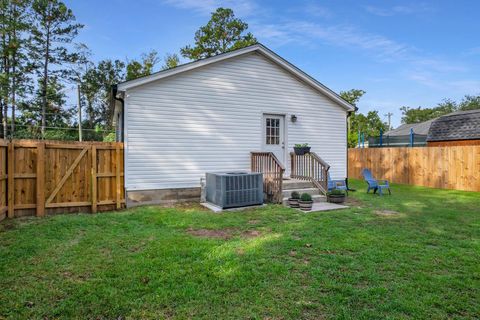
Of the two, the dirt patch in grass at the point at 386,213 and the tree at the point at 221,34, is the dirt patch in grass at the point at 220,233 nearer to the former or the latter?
the dirt patch in grass at the point at 386,213

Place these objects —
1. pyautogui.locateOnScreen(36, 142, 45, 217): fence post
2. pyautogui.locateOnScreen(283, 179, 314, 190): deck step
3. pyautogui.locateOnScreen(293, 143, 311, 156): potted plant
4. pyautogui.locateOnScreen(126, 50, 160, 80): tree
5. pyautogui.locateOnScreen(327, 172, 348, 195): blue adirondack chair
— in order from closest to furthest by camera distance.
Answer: pyautogui.locateOnScreen(36, 142, 45, 217): fence post < pyautogui.locateOnScreen(283, 179, 314, 190): deck step < pyautogui.locateOnScreen(293, 143, 311, 156): potted plant < pyautogui.locateOnScreen(327, 172, 348, 195): blue adirondack chair < pyautogui.locateOnScreen(126, 50, 160, 80): tree

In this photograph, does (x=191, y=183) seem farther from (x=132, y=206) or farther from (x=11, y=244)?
(x=11, y=244)

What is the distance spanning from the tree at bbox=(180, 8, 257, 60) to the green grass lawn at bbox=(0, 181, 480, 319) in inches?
853

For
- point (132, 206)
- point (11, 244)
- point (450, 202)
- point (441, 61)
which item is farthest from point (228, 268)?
point (441, 61)

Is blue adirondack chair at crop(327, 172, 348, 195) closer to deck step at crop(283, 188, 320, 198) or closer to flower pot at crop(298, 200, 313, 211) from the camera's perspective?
deck step at crop(283, 188, 320, 198)

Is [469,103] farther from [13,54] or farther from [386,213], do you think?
[13,54]

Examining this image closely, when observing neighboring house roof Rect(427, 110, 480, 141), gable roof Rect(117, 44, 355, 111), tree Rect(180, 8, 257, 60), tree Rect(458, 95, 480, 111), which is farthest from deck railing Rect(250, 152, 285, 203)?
tree Rect(458, 95, 480, 111)

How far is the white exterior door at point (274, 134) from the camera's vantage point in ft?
29.9

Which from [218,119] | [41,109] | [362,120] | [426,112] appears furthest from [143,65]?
[426,112]

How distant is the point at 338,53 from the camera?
16625mm

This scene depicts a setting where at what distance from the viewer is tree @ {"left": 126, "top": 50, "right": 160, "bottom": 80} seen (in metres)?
29.9

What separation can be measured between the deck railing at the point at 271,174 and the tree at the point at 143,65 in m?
25.7

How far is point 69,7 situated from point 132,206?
2394 centimetres

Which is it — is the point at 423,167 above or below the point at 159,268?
above
